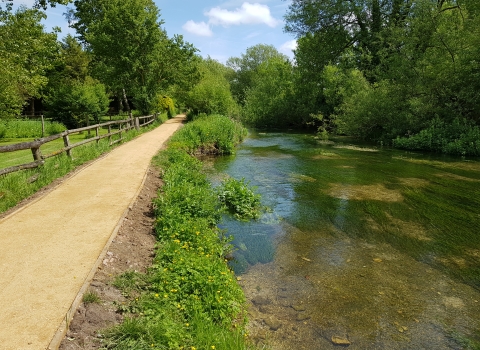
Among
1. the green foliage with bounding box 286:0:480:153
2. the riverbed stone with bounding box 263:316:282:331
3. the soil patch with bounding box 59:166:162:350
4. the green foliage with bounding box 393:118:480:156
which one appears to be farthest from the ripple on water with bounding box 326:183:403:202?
the green foliage with bounding box 286:0:480:153

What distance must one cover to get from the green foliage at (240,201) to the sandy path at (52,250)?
95.5 inches

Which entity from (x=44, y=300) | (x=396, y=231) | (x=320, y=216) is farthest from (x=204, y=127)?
(x=44, y=300)

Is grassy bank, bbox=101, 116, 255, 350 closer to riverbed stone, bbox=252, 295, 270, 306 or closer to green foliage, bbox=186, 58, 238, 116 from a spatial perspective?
riverbed stone, bbox=252, 295, 270, 306

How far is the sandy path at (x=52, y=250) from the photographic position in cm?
375

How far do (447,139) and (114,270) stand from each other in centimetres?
1992

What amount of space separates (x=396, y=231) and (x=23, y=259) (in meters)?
7.38

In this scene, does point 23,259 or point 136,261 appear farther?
point 136,261

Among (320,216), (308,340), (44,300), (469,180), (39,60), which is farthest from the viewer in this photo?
(39,60)

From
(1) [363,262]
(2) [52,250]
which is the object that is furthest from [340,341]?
(2) [52,250]

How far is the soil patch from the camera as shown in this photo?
369 cm

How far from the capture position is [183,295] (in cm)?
469

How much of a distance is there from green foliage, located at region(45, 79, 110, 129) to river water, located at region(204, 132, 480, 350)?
2279 cm

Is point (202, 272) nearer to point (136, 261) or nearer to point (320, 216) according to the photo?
point (136, 261)

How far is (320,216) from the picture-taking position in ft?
30.1
